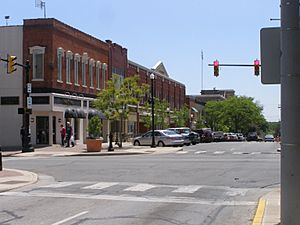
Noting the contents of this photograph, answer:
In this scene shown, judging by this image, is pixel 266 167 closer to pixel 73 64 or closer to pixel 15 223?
pixel 15 223

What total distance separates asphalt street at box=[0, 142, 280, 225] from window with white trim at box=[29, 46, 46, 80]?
2185 centimetres

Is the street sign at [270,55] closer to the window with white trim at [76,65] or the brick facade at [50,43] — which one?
the brick facade at [50,43]

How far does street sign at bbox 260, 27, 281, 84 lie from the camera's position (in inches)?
281

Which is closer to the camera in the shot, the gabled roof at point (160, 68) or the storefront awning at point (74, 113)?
the storefront awning at point (74, 113)

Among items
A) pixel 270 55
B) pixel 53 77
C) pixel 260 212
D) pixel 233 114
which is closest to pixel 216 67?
pixel 53 77

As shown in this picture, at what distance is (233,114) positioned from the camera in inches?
4961

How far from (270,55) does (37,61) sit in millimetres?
38000

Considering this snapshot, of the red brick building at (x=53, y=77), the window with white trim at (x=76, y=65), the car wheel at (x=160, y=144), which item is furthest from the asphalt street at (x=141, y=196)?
the window with white trim at (x=76, y=65)

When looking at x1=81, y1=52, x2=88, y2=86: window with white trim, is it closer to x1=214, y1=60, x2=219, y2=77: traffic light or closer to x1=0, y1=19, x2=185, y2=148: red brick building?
x1=0, y1=19, x2=185, y2=148: red brick building

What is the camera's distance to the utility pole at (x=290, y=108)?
6.64m

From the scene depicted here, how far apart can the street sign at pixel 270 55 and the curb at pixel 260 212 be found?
3.23 metres

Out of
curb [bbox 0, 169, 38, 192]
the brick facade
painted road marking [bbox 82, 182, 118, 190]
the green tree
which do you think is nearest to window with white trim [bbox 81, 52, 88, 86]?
the brick facade

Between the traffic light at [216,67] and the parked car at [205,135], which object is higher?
the traffic light at [216,67]

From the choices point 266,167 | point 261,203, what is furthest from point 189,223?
point 266,167
